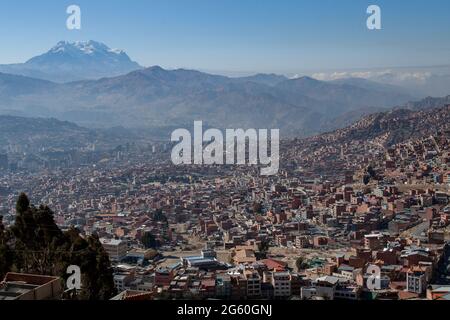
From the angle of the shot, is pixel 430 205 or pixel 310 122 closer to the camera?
pixel 430 205

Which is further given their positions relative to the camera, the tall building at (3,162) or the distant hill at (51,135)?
the distant hill at (51,135)

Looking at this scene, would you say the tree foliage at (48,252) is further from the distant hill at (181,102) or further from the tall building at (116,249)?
the distant hill at (181,102)

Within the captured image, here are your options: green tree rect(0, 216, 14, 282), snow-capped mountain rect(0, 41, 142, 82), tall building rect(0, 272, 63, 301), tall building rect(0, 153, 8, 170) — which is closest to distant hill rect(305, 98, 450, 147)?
tall building rect(0, 153, 8, 170)

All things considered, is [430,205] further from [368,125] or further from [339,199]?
[368,125]

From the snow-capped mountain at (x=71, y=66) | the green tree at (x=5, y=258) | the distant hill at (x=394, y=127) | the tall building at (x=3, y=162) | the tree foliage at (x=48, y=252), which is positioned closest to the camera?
the green tree at (x=5, y=258)

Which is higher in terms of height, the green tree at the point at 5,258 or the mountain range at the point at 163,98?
the mountain range at the point at 163,98

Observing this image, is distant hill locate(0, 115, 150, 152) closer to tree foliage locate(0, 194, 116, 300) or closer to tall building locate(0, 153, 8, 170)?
tall building locate(0, 153, 8, 170)

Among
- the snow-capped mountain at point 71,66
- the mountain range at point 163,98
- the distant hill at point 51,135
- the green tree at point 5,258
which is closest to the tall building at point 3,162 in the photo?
→ the distant hill at point 51,135

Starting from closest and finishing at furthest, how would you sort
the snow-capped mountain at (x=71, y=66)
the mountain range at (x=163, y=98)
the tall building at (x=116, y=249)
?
the tall building at (x=116, y=249), the mountain range at (x=163, y=98), the snow-capped mountain at (x=71, y=66)
